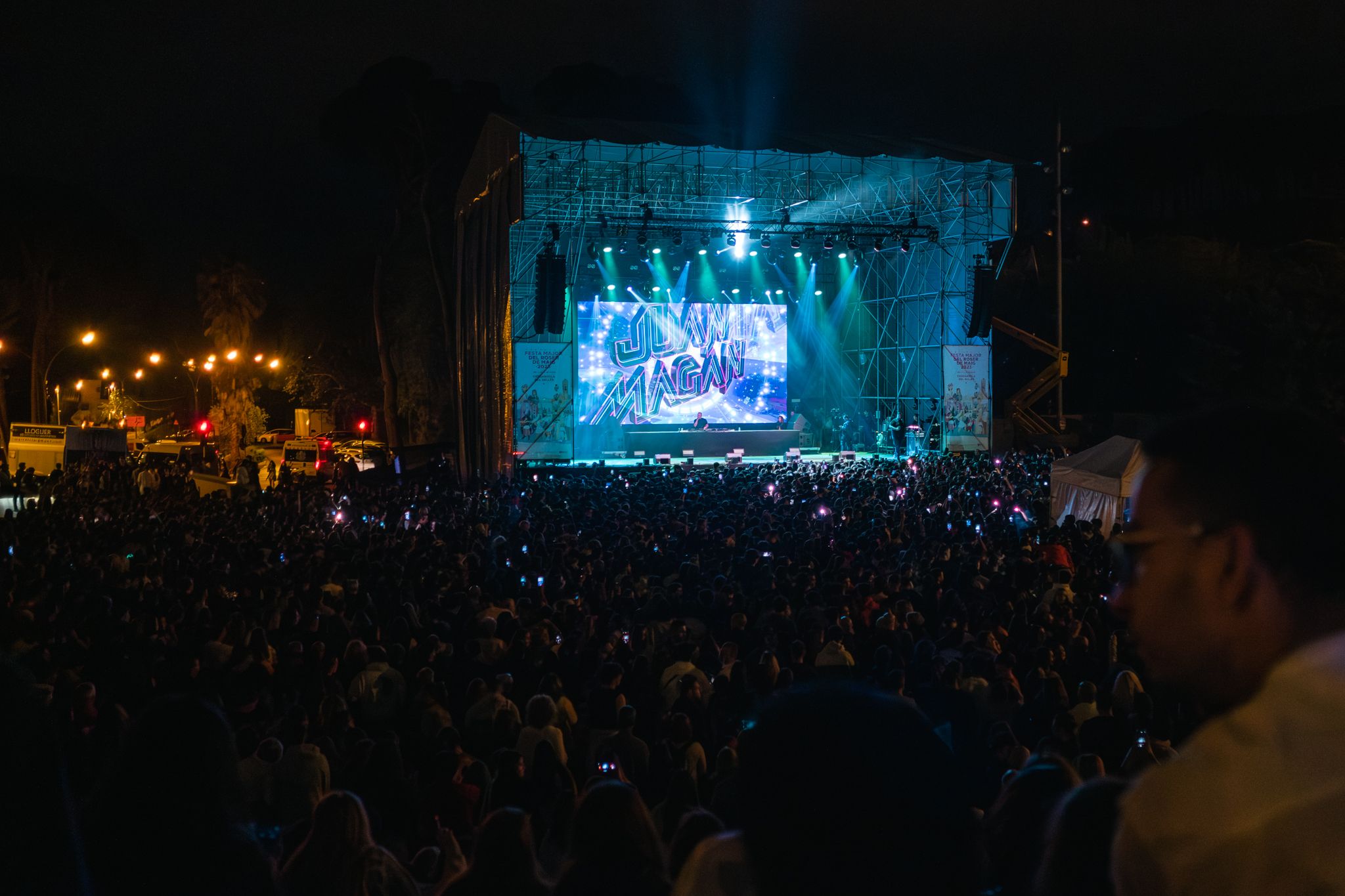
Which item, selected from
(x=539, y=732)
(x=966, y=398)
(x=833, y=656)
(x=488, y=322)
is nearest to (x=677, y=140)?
(x=488, y=322)

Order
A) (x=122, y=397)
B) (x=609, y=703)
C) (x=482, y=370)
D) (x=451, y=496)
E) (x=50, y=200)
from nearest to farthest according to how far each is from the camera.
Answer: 1. (x=609, y=703)
2. (x=451, y=496)
3. (x=482, y=370)
4. (x=50, y=200)
5. (x=122, y=397)

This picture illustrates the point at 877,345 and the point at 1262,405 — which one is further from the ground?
the point at 877,345

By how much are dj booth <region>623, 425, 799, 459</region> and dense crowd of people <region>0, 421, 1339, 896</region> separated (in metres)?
11.4

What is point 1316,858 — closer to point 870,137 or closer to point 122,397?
point 870,137

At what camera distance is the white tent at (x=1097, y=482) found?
1303cm

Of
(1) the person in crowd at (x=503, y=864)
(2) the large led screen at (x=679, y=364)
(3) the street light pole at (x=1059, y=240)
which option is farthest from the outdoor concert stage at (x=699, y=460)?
(1) the person in crowd at (x=503, y=864)

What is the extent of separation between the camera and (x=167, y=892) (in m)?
1.88

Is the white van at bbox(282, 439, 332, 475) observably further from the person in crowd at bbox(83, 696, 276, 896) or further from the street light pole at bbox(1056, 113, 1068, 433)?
the person in crowd at bbox(83, 696, 276, 896)

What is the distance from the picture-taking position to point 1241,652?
102 cm

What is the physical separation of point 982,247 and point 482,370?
12.8 m

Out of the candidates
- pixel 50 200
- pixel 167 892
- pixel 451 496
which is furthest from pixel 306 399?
pixel 167 892

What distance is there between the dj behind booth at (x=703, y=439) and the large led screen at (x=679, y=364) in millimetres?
250

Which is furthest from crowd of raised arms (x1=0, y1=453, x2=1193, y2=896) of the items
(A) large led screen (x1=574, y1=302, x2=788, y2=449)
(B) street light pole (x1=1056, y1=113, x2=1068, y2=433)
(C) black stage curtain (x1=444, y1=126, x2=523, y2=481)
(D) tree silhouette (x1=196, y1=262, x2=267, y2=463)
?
(D) tree silhouette (x1=196, y1=262, x2=267, y2=463)

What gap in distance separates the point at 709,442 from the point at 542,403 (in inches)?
181
